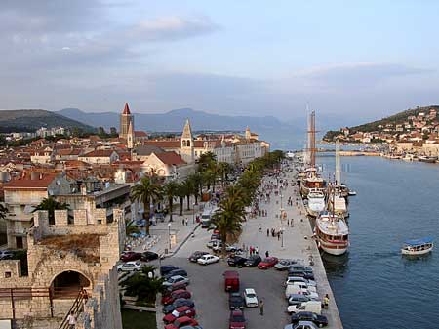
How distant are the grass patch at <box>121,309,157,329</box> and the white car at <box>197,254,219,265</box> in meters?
10.6

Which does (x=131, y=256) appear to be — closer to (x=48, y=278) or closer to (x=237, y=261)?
(x=237, y=261)

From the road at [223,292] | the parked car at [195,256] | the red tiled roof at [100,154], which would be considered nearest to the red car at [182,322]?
the road at [223,292]

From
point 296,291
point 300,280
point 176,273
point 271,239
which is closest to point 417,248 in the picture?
point 271,239

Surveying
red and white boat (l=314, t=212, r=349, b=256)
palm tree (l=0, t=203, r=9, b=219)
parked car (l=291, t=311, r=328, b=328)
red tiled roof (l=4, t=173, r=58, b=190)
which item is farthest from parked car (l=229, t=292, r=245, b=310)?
palm tree (l=0, t=203, r=9, b=219)

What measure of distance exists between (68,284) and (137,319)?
12467mm

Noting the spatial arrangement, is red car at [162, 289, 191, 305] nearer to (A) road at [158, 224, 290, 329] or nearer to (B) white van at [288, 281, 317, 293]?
(A) road at [158, 224, 290, 329]

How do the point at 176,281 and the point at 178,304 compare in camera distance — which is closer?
the point at 178,304

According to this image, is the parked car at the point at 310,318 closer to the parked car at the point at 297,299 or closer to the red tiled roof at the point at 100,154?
the parked car at the point at 297,299

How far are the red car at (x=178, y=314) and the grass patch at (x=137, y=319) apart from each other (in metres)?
0.63

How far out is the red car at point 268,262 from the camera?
36.4 metres

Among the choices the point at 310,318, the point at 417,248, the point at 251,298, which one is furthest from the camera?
the point at 417,248

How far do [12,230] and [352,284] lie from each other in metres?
27.3

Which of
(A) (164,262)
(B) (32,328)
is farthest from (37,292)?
(A) (164,262)

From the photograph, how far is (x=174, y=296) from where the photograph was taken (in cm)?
2838
